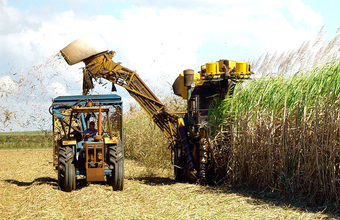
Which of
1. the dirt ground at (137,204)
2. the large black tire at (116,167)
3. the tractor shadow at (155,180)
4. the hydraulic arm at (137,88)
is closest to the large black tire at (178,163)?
the tractor shadow at (155,180)

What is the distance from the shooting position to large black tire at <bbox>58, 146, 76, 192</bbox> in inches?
370

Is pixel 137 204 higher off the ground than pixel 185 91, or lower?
lower

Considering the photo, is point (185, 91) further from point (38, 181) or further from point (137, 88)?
point (38, 181)

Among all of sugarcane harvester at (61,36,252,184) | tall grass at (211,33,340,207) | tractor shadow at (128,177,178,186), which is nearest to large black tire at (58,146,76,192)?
tractor shadow at (128,177,178,186)

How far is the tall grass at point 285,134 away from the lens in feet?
23.2

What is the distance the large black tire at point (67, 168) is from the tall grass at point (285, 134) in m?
3.09

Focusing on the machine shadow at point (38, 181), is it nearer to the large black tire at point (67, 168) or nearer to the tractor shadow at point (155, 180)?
the large black tire at point (67, 168)

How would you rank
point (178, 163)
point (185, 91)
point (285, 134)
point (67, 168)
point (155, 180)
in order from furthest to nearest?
Result: point (185, 91), point (155, 180), point (178, 163), point (67, 168), point (285, 134)

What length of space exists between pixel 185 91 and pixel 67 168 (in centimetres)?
400

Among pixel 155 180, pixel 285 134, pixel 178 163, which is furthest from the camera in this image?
pixel 155 180

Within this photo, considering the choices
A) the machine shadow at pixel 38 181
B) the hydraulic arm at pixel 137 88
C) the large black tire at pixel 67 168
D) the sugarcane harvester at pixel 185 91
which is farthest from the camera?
the hydraulic arm at pixel 137 88

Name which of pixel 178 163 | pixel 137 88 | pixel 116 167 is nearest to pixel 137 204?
pixel 116 167

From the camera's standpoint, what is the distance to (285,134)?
789cm

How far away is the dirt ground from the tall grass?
550mm
